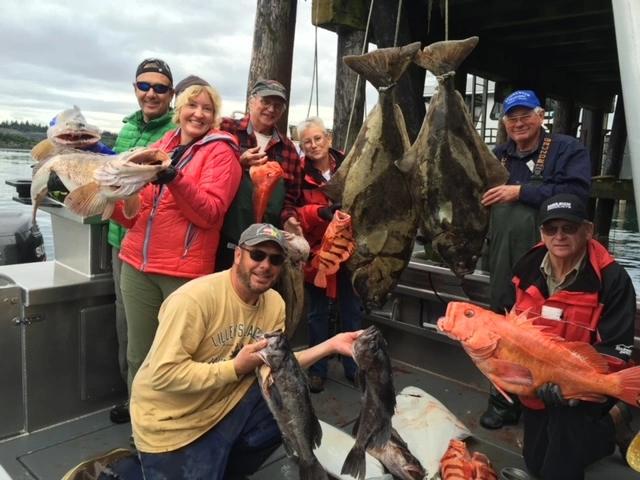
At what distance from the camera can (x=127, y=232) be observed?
3514 mm

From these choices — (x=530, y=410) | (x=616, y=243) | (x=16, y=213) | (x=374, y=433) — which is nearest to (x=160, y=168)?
(x=374, y=433)

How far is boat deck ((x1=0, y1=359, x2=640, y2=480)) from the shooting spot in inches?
133

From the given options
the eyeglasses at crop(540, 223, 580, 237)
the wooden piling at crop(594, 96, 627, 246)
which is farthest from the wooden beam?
the eyeglasses at crop(540, 223, 580, 237)

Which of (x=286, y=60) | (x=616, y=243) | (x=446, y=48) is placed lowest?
(x=616, y=243)

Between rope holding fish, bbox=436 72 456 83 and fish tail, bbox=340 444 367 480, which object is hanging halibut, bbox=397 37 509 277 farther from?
fish tail, bbox=340 444 367 480

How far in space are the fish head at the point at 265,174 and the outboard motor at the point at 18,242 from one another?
15.8ft

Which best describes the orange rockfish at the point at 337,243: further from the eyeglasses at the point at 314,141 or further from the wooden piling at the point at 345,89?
the wooden piling at the point at 345,89

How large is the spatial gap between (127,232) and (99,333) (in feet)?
3.23

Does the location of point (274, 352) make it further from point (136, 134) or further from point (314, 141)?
point (136, 134)

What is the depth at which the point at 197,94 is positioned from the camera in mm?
3311

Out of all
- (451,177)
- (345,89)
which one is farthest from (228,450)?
(345,89)

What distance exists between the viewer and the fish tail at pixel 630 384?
255 centimetres

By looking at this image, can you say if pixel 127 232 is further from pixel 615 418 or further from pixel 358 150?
pixel 615 418

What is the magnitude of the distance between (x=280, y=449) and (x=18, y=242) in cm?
540
